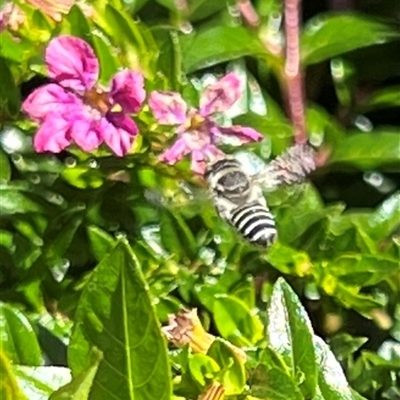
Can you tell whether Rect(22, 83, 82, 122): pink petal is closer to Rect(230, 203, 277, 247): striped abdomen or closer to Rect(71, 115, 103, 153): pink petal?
Rect(71, 115, 103, 153): pink petal

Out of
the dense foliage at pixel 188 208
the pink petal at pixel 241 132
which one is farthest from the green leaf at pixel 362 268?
the pink petal at pixel 241 132

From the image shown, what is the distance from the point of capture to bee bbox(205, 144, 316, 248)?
1015mm

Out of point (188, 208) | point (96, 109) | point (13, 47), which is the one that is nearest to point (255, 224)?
point (188, 208)

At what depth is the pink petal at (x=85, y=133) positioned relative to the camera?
3.28 feet

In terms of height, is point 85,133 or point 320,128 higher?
point 85,133

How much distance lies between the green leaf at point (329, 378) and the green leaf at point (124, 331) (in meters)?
0.19

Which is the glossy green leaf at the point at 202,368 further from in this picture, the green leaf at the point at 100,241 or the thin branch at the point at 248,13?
the thin branch at the point at 248,13

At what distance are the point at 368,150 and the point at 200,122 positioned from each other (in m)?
0.27

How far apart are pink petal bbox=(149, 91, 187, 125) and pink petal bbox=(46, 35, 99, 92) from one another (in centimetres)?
6

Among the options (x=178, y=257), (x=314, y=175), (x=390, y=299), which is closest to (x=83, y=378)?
(x=178, y=257)

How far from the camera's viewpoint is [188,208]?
1055 millimetres

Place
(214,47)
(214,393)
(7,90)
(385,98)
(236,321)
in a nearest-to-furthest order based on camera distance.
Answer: (214,393) < (236,321) < (7,90) < (214,47) < (385,98)

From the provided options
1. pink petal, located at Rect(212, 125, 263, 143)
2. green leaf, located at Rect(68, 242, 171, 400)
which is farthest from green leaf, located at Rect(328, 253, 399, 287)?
green leaf, located at Rect(68, 242, 171, 400)

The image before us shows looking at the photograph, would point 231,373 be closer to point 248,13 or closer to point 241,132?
point 241,132
